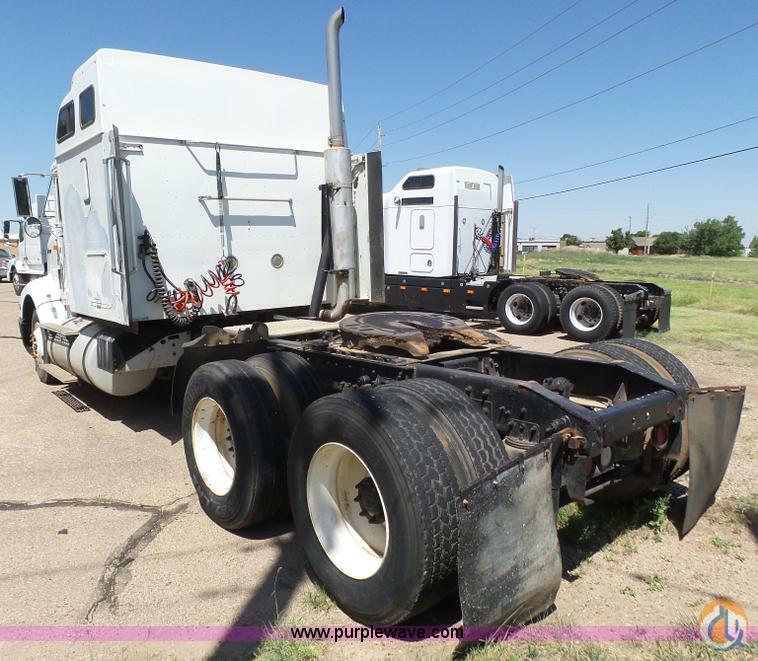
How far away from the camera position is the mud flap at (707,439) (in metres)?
3.16

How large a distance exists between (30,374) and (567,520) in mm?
7978

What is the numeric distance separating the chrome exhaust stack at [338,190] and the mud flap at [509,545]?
150 inches

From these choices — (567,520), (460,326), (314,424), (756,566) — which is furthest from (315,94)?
(756,566)

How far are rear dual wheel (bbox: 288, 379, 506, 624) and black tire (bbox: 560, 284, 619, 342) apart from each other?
8785mm

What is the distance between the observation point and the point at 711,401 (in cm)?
325

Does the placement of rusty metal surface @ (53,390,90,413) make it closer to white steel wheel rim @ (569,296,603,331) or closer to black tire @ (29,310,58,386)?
black tire @ (29,310,58,386)

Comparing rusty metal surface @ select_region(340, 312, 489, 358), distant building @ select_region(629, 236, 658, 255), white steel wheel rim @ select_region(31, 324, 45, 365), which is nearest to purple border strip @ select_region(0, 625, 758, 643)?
rusty metal surface @ select_region(340, 312, 489, 358)

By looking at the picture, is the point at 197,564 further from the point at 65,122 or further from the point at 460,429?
the point at 65,122

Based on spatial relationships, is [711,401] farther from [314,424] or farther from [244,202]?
[244,202]

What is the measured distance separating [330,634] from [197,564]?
111cm

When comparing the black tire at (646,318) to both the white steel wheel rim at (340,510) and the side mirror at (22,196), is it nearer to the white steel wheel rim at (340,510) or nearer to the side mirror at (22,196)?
the white steel wheel rim at (340,510)

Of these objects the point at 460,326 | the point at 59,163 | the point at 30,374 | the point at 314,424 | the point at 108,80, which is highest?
the point at 108,80

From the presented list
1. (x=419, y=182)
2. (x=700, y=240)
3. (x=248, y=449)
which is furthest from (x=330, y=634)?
(x=700, y=240)

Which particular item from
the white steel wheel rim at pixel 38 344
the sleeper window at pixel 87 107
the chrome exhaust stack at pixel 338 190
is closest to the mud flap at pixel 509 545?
the chrome exhaust stack at pixel 338 190
